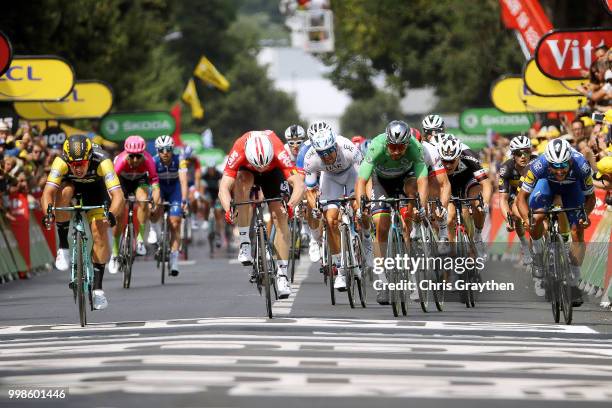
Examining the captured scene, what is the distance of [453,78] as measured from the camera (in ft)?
198

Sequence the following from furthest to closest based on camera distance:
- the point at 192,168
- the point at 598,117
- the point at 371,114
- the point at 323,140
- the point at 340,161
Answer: the point at 371,114 < the point at 192,168 < the point at 598,117 < the point at 340,161 < the point at 323,140

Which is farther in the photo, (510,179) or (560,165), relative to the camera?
(510,179)

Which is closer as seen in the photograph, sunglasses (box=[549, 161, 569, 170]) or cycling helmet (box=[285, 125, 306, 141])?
sunglasses (box=[549, 161, 569, 170])

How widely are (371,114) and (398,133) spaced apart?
142375mm

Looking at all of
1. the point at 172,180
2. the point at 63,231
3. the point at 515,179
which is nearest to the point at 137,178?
the point at 172,180

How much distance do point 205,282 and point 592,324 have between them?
8.30 metres

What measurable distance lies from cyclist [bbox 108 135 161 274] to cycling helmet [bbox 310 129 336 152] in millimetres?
4195

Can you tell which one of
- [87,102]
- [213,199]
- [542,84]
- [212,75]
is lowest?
[213,199]

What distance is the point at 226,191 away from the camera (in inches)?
651

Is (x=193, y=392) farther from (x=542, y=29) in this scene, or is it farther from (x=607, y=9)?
(x=542, y=29)

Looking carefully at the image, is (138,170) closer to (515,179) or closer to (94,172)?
(515,179)

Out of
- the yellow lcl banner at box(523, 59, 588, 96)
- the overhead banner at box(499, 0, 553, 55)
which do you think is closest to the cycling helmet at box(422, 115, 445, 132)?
the yellow lcl banner at box(523, 59, 588, 96)

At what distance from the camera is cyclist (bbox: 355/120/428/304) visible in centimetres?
1673

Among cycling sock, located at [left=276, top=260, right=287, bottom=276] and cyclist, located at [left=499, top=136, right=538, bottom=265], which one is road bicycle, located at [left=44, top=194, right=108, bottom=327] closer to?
cycling sock, located at [left=276, top=260, right=287, bottom=276]
